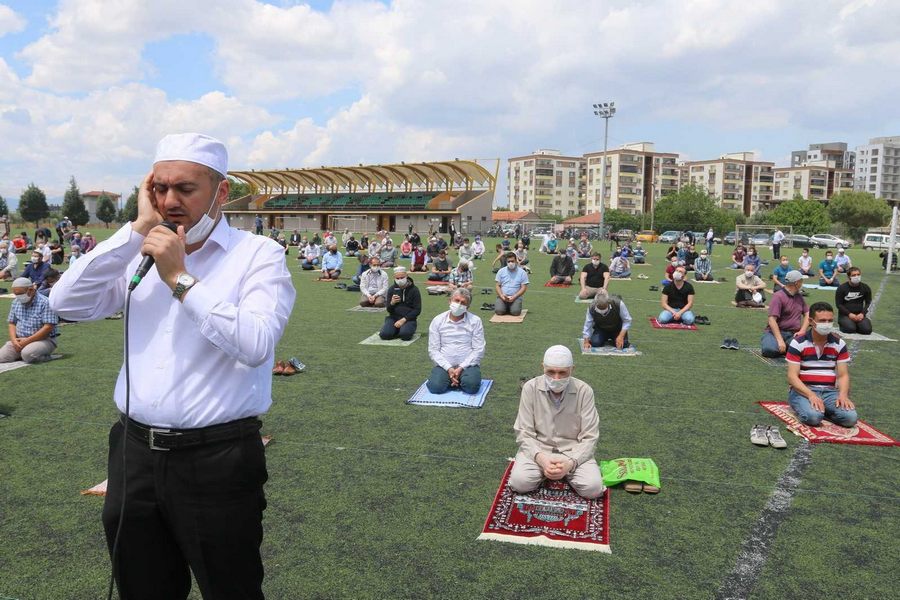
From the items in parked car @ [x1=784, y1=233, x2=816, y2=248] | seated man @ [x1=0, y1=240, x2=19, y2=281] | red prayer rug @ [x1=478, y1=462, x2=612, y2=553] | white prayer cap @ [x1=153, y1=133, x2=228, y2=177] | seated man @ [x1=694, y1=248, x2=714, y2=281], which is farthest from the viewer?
parked car @ [x1=784, y1=233, x2=816, y2=248]

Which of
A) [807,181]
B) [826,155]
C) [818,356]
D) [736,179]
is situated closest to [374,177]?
[818,356]

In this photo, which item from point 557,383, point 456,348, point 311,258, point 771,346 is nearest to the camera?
point 557,383

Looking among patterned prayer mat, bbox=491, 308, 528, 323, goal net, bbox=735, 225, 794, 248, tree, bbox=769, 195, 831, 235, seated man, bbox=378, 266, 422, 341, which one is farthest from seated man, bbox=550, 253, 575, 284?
tree, bbox=769, 195, 831, 235

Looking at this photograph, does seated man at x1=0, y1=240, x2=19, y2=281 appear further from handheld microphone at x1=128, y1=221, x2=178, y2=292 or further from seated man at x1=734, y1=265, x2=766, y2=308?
handheld microphone at x1=128, y1=221, x2=178, y2=292

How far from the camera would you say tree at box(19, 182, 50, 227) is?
228 feet

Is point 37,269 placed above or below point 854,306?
above

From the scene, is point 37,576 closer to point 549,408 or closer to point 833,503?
point 549,408

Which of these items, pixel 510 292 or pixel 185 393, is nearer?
pixel 185 393

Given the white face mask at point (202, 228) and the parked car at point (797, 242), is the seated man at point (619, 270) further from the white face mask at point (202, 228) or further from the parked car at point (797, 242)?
the parked car at point (797, 242)

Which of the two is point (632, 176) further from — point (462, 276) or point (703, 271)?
point (462, 276)

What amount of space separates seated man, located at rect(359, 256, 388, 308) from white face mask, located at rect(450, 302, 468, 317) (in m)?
7.26

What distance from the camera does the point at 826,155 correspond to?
462ft

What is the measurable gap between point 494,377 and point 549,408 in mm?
3564

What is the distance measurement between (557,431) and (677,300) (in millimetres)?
8805
